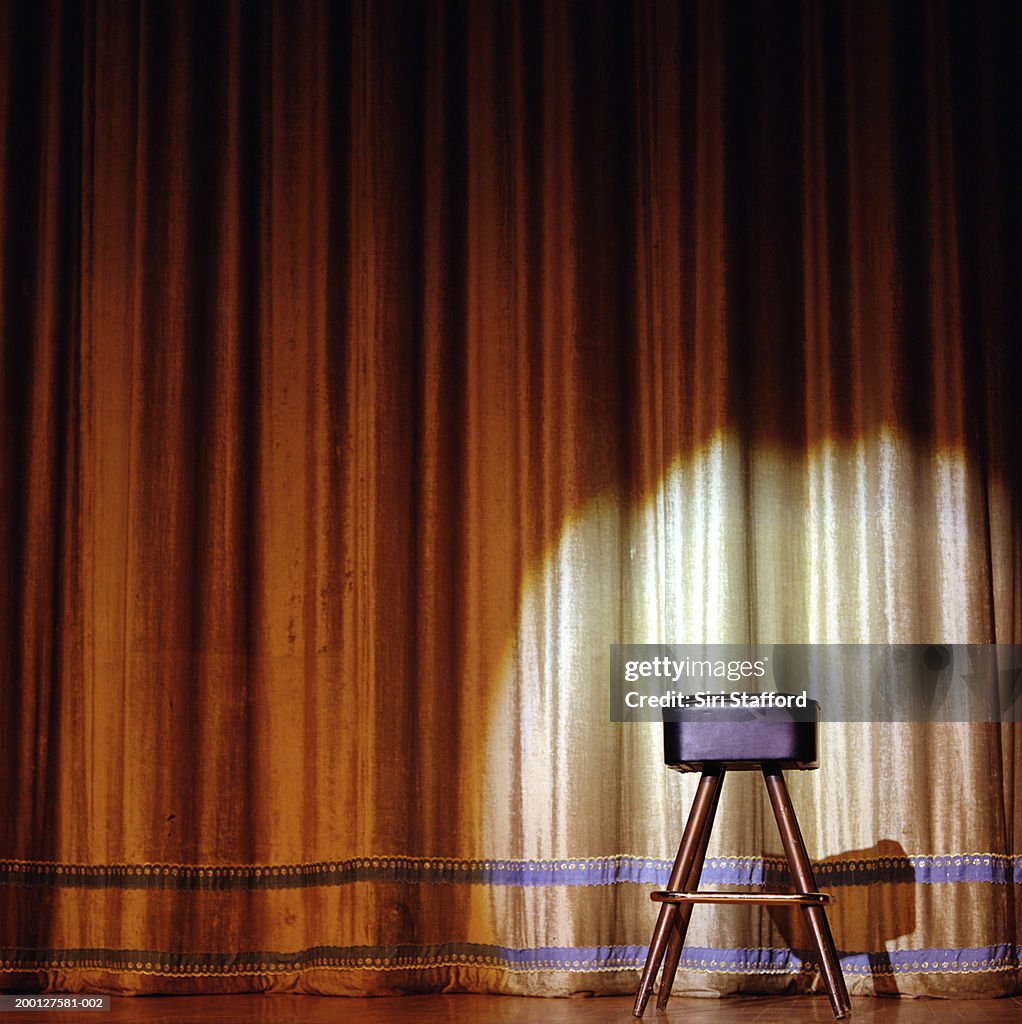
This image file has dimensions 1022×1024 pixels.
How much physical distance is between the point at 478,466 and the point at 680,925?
1309mm

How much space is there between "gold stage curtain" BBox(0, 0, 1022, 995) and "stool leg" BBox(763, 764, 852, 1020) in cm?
40

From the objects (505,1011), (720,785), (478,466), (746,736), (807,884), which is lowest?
(505,1011)

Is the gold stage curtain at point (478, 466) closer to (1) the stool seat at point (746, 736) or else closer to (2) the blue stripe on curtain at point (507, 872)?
(2) the blue stripe on curtain at point (507, 872)

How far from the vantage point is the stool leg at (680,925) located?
3264mm

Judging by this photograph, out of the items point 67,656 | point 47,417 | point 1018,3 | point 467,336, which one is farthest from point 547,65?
point 67,656

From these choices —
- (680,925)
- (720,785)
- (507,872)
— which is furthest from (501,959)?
(720,785)

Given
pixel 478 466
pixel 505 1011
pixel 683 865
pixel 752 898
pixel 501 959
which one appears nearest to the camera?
pixel 752 898

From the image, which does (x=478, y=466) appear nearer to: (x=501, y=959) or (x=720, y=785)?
(x=720, y=785)

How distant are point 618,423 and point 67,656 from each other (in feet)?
5.33

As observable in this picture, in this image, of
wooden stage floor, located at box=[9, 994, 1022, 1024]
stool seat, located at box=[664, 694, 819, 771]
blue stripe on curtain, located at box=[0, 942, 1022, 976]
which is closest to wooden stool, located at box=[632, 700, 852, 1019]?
stool seat, located at box=[664, 694, 819, 771]

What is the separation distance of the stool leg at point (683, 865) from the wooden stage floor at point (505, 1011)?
0.10 meters

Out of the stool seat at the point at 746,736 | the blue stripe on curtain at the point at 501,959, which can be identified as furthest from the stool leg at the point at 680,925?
the blue stripe on curtain at the point at 501,959

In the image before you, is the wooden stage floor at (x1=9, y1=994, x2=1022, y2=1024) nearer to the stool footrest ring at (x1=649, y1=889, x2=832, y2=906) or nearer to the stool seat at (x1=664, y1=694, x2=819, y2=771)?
the stool footrest ring at (x1=649, y1=889, x2=832, y2=906)

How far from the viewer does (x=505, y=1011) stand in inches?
132
